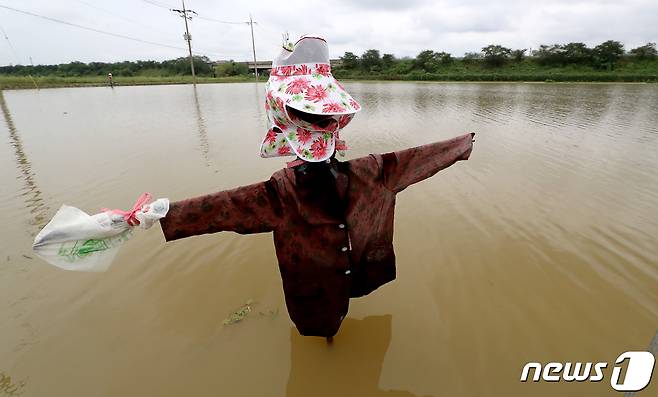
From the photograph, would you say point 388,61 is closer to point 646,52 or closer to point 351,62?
point 351,62

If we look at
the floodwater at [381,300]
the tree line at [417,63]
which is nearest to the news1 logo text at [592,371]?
the floodwater at [381,300]

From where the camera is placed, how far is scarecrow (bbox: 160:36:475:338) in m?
1.46

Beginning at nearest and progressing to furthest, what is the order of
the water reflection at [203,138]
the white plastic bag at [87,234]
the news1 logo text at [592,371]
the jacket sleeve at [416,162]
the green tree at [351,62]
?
the white plastic bag at [87,234], the jacket sleeve at [416,162], the news1 logo text at [592,371], the water reflection at [203,138], the green tree at [351,62]

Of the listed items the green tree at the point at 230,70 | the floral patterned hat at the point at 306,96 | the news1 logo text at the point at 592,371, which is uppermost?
the green tree at the point at 230,70

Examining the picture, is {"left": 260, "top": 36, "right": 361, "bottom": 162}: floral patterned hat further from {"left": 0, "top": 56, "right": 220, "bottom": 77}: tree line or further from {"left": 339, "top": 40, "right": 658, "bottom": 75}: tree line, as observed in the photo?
{"left": 0, "top": 56, "right": 220, "bottom": 77}: tree line

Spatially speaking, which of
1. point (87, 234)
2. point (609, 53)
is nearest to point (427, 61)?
point (609, 53)

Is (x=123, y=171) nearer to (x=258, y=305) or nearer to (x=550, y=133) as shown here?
(x=258, y=305)

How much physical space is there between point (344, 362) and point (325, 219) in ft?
3.55

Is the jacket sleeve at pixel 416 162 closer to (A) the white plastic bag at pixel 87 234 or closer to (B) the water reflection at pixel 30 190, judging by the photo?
(A) the white plastic bag at pixel 87 234

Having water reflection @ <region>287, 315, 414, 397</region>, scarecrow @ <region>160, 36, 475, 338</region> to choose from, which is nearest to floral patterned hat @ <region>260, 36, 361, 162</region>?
scarecrow @ <region>160, 36, 475, 338</region>

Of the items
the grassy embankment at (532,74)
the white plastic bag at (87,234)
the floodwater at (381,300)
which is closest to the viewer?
the white plastic bag at (87,234)

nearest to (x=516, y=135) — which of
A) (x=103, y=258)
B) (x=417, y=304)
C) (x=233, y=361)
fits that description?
(x=417, y=304)

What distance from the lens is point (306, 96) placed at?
1389 millimetres

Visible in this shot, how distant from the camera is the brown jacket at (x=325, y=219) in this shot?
5.17ft
